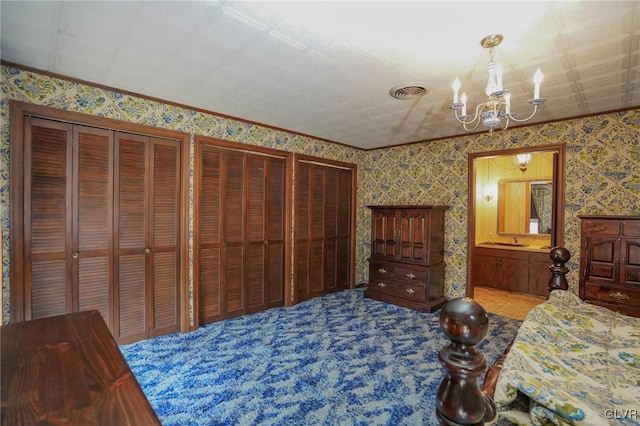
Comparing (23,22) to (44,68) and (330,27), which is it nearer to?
Result: (44,68)

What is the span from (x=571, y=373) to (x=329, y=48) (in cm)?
212

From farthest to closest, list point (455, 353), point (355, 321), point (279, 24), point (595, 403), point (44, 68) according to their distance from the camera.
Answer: point (355, 321) → point (44, 68) → point (279, 24) → point (595, 403) → point (455, 353)

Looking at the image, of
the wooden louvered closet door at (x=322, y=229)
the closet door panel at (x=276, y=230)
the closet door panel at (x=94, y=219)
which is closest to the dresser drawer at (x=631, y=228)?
the wooden louvered closet door at (x=322, y=229)

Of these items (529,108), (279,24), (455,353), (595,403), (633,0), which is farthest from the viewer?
(529,108)

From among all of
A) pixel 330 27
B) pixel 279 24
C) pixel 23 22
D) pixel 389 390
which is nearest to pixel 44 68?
pixel 23 22

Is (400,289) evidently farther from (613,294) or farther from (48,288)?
(48,288)

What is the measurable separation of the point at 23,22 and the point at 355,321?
389 cm

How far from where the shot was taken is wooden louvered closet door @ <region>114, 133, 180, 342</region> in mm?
2980

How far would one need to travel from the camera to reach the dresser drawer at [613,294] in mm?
2793

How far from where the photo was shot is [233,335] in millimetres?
3266

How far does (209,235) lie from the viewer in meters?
3.55

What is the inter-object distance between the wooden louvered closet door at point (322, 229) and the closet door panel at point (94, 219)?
2.29 metres

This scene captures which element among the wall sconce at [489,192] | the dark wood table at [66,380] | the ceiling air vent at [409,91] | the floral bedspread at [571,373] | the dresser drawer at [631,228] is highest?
the ceiling air vent at [409,91]

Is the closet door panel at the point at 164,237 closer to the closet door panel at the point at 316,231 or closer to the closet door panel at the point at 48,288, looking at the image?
the closet door panel at the point at 48,288
